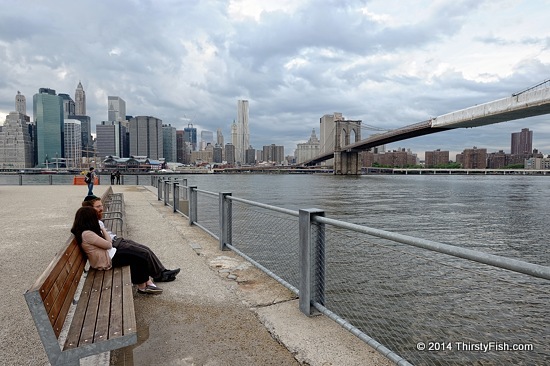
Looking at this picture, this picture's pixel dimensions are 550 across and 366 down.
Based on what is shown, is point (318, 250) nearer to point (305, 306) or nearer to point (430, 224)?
point (305, 306)

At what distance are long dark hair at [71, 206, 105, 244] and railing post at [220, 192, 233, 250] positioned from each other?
8.47 ft

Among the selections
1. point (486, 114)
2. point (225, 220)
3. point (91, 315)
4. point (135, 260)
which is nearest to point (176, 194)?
point (225, 220)

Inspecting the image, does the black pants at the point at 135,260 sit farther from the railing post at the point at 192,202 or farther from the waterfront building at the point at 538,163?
the waterfront building at the point at 538,163

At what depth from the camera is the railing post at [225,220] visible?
20.1 ft

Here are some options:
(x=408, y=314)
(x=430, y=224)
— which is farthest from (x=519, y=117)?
(x=408, y=314)

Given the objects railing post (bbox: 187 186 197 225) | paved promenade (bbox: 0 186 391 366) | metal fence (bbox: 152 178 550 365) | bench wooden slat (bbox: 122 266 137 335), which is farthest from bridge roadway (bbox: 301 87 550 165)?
bench wooden slat (bbox: 122 266 137 335)

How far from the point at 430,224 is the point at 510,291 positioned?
368 inches

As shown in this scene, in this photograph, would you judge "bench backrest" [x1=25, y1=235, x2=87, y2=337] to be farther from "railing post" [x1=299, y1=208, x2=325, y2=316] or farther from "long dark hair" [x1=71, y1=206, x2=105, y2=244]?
"railing post" [x1=299, y1=208, x2=325, y2=316]

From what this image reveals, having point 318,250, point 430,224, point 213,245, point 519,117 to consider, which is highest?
point 519,117

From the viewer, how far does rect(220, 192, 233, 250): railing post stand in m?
6.12

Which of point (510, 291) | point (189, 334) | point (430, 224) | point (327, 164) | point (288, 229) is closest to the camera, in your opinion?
point (189, 334)

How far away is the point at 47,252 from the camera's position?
19.8 ft

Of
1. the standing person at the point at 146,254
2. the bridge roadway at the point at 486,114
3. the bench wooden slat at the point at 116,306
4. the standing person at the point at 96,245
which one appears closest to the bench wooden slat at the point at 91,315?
the bench wooden slat at the point at 116,306

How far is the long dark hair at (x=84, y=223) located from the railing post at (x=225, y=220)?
8.47 ft
